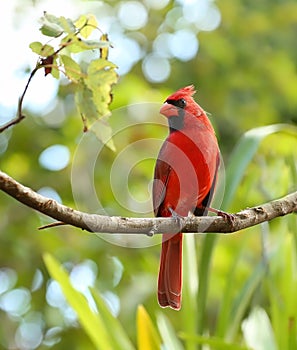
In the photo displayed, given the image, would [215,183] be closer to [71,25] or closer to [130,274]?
[71,25]

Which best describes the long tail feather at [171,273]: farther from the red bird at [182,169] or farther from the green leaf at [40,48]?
the green leaf at [40,48]

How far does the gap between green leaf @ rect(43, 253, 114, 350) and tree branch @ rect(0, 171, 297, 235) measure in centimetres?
99

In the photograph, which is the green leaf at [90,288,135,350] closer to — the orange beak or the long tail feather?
the long tail feather

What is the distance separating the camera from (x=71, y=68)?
137 cm

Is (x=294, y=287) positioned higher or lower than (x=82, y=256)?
higher

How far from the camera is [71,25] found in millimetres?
1329

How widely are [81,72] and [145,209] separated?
1164 mm

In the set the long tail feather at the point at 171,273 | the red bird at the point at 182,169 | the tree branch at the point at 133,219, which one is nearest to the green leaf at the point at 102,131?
the tree branch at the point at 133,219

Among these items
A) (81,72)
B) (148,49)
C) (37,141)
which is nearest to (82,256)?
(37,141)

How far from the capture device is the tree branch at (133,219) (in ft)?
3.77

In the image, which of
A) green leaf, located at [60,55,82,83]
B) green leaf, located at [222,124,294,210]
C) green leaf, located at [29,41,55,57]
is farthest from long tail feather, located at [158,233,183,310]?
green leaf, located at [29,41,55,57]

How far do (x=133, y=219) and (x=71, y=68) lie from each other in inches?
11.7

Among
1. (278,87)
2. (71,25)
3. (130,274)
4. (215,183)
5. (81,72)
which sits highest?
(71,25)

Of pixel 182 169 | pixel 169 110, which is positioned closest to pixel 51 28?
pixel 169 110
